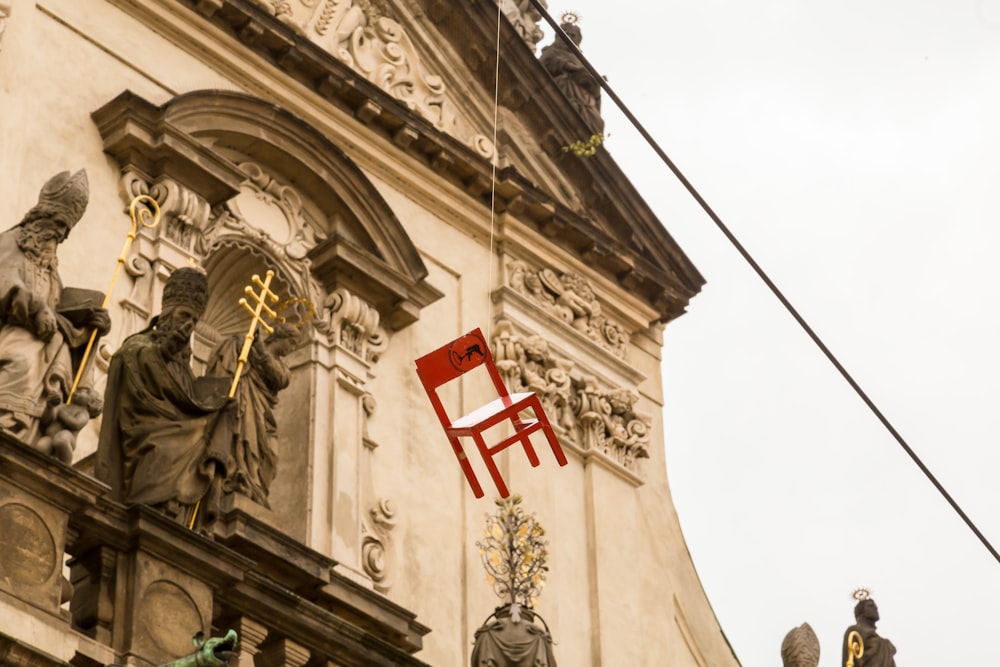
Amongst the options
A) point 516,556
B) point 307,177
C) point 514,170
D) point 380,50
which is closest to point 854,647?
point 516,556

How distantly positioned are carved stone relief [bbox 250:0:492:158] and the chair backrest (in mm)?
2460

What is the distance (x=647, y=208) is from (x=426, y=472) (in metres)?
3.39

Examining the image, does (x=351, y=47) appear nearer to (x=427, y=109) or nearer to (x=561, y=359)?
(x=427, y=109)

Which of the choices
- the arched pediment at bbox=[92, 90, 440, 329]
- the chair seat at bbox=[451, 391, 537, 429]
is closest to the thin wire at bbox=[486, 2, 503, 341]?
the arched pediment at bbox=[92, 90, 440, 329]

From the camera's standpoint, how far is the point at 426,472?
16.6 metres

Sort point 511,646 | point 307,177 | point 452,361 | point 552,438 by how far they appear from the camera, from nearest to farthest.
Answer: point 511,646 < point 452,361 < point 552,438 < point 307,177

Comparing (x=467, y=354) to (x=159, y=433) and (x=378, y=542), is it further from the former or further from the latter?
(x=159, y=433)

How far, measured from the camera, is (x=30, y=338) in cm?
1220

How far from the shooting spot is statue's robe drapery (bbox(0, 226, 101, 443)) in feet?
39.3

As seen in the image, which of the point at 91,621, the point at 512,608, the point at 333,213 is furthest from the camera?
the point at 333,213

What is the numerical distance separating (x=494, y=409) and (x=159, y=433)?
142 inches

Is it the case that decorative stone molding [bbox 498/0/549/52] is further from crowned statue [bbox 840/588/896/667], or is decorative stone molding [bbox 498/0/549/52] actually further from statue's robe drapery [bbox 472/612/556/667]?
statue's robe drapery [bbox 472/612/556/667]

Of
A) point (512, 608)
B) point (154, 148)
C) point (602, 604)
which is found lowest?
point (512, 608)

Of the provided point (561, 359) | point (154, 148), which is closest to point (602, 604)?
point (561, 359)
